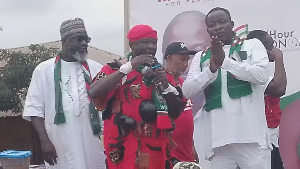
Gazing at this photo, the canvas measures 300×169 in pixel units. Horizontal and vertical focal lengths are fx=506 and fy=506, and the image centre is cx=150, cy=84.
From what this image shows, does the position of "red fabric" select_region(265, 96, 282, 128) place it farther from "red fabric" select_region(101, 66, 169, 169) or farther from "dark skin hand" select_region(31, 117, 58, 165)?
"dark skin hand" select_region(31, 117, 58, 165)

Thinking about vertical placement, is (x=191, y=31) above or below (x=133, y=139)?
above

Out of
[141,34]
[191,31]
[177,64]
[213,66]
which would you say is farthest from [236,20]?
[141,34]

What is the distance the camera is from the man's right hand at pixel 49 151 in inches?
166

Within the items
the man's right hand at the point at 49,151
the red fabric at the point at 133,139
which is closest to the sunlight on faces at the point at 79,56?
the man's right hand at the point at 49,151

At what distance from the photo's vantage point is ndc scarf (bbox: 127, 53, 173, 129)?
11.3 ft

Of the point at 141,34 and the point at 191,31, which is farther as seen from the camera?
the point at 191,31

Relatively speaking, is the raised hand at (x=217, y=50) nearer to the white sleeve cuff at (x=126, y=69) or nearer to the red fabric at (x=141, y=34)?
the red fabric at (x=141, y=34)

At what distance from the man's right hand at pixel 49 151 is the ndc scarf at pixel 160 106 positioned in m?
1.14

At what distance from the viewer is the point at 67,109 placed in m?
4.31

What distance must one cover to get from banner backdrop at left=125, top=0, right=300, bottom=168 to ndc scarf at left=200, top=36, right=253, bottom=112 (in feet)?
3.42

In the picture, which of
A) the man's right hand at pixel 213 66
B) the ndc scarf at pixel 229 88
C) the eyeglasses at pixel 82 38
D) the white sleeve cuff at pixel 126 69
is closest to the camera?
the white sleeve cuff at pixel 126 69

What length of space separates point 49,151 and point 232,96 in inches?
62.0

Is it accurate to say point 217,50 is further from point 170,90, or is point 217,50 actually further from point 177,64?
point 177,64

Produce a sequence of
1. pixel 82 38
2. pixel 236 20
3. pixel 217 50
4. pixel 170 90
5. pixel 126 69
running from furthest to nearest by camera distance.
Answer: pixel 236 20
pixel 82 38
pixel 217 50
pixel 170 90
pixel 126 69
